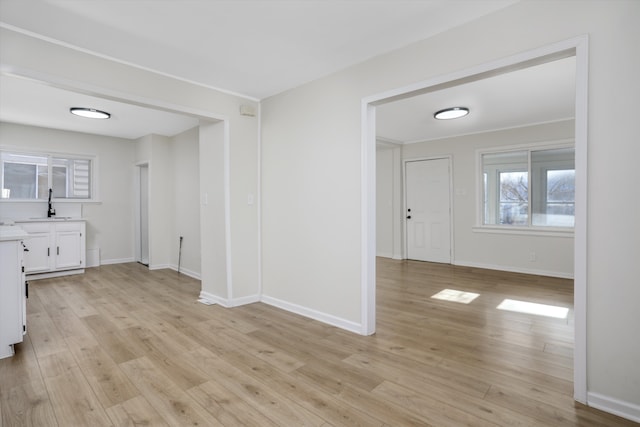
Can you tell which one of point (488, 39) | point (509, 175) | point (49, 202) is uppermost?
point (488, 39)

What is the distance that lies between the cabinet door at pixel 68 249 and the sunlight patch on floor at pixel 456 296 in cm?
586

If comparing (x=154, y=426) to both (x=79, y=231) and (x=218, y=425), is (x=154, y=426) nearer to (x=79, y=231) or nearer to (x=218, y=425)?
(x=218, y=425)

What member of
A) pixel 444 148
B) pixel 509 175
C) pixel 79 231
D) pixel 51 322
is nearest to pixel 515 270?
pixel 509 175

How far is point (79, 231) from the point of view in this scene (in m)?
5.68

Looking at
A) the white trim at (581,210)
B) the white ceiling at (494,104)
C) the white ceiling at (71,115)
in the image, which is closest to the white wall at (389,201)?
the white ceiling at (494,104)

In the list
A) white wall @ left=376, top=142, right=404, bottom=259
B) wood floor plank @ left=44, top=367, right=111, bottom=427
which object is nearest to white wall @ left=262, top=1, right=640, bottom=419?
wood floor plank @ left=44, top=367, right=111, bottom=427

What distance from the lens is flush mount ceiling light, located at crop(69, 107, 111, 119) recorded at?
4.52 m

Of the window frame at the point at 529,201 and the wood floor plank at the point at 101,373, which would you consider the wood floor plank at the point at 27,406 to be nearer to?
the wood floor plank at the point at 101,373

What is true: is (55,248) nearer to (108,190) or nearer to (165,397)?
(108,190)

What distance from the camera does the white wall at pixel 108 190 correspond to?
5.93 metres

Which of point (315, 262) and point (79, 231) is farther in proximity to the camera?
point (79, 231)

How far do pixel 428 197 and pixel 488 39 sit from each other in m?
4.75

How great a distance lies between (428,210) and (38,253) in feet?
23.0

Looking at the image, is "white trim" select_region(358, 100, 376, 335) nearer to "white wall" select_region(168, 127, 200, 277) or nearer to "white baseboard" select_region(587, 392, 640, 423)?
"white baseboard" select_region(587, 392, 640, 423)
